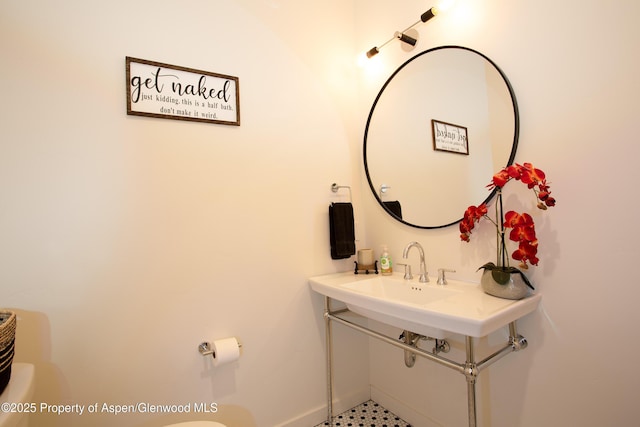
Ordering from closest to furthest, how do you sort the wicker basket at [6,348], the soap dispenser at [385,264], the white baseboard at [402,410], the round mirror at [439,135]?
the wicker basket at [6,348] → the round mirror at [439,135] → the white baseboard at [402,410] → the soap dispenser at [385,264]

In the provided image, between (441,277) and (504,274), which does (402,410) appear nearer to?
(441,277)

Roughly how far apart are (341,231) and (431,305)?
74 cm

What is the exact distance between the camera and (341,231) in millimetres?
1729

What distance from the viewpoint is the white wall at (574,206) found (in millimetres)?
956

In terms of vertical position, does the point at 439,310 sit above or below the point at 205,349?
above

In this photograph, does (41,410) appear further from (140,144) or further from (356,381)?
(356,381)

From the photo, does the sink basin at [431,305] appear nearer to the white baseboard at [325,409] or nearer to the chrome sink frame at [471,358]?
the chrome sink frame at [471,358]

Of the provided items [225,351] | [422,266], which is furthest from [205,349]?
[422,266]

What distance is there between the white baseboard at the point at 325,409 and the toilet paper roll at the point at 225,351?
553 millimetres

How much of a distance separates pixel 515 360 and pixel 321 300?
3.18 ft

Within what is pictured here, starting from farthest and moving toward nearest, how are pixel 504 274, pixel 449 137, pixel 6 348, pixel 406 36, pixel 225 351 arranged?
1. pixel 406 36
2. pixel 449 137
3. pixel 225 351
4. pixel 504 274
5. pixel 6 348

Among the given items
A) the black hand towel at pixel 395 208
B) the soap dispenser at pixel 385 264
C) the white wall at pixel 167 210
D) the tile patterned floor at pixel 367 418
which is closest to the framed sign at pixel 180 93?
the white wall at pixel 167 210

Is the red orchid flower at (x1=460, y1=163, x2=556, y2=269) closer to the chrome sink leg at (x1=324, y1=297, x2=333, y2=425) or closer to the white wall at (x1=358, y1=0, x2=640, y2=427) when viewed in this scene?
the white wall at (x1=358, y1=0, x2=640, y2=427)

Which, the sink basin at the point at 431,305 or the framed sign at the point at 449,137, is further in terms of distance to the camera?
the framed sign at the point at 449,137
